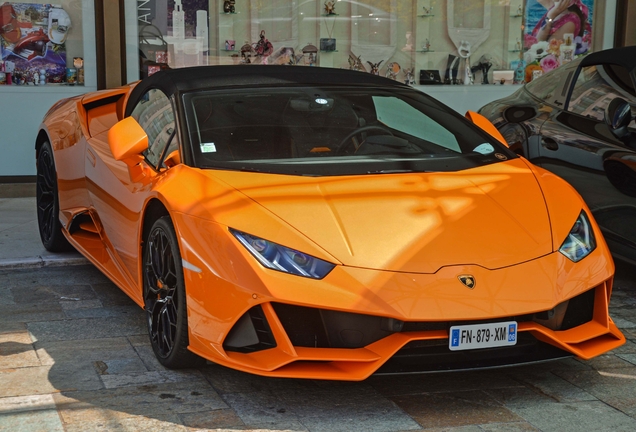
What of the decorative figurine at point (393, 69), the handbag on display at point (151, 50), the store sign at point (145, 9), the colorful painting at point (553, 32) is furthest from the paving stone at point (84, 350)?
the colorful painting at point (553, 32)

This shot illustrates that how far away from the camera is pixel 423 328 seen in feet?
10.6

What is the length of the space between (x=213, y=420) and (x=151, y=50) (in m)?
6.26

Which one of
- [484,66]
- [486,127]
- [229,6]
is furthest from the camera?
[484,66]

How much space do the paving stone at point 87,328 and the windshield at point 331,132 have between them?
102 cm

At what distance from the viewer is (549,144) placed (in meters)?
5.66

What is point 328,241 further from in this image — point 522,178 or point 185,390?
point 522,178

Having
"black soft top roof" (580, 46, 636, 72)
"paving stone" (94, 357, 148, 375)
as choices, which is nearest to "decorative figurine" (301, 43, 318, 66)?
"black soft top roof" (580, 46, 636, 72)

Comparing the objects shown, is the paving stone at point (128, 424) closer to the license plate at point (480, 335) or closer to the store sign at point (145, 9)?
the license plate at point (480, 335)

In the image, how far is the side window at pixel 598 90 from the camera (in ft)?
18.3

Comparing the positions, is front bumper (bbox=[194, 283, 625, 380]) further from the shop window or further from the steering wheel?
the shop window

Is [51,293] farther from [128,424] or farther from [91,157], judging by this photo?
[128,424]

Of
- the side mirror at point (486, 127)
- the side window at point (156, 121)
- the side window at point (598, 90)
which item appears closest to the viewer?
the side window at point (156, 121)

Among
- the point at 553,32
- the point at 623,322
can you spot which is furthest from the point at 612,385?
the point at 553,32

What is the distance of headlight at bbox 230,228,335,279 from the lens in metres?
3.24
